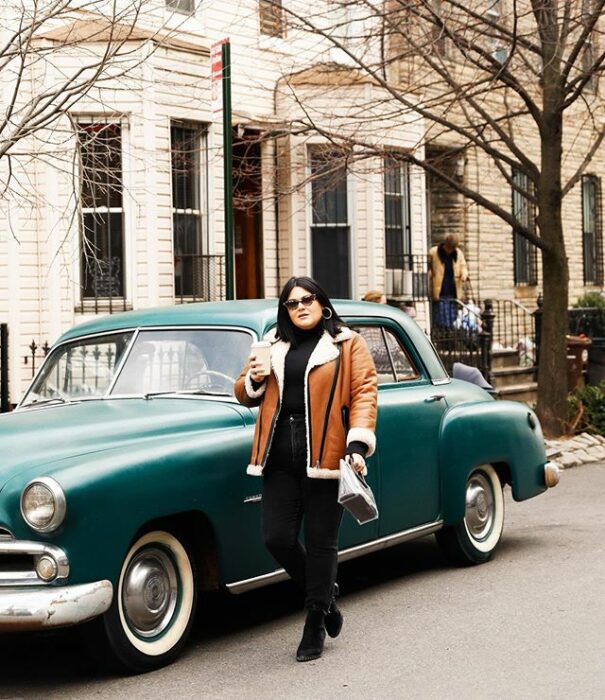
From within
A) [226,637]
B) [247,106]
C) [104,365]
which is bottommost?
[226,637]

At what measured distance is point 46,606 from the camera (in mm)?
5336

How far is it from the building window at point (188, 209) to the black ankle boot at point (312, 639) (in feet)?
35.5

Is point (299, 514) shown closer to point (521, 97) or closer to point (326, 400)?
point (326, 400)

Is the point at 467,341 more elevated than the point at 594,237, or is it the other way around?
the point at 594,237

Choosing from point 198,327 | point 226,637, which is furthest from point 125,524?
point 198,327

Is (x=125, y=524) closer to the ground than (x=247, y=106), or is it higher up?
closer to the ground

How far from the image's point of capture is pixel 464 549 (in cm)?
820

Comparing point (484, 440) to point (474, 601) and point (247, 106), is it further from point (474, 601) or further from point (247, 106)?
point (247, 106)

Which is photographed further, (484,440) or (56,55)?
(56,55)

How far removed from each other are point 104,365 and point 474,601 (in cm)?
251

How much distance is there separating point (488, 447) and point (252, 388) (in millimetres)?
2643

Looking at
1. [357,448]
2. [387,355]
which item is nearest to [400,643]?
[357,448]

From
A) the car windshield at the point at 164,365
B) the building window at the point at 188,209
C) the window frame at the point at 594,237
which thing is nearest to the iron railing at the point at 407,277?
the building window at the point at 188,209

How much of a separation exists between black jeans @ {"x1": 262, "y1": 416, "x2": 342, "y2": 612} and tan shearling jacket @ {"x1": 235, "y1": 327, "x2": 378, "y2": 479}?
7 centimetres
